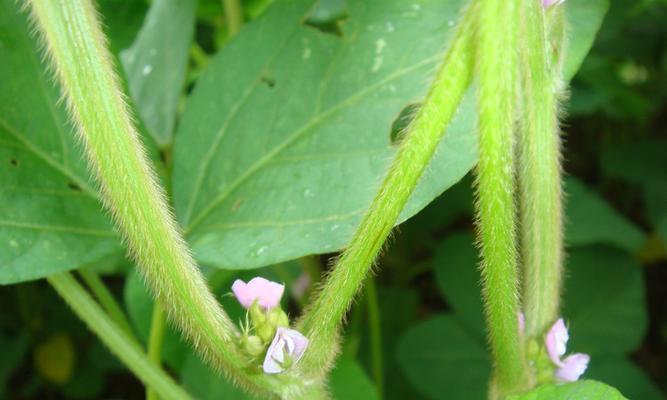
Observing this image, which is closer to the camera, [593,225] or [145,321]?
[145,321]

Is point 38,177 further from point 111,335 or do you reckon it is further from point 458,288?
point 458,288

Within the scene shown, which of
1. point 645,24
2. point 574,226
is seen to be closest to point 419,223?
point 574,226

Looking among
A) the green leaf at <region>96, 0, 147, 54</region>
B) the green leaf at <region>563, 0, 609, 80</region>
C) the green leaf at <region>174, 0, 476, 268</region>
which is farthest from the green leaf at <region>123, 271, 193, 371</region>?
the green leaf at <region>563, 0, 609, 80</region>

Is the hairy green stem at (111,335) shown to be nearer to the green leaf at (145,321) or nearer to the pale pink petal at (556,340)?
the green leaf at (145,321)

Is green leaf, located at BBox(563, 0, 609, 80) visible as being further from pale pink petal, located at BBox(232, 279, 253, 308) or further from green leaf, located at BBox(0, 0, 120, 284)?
green leaf, located at BBox(0, 0, 120, 284)

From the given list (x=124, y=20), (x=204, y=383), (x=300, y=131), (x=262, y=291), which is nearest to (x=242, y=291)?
(x=262, y=291)

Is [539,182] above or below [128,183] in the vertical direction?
below
